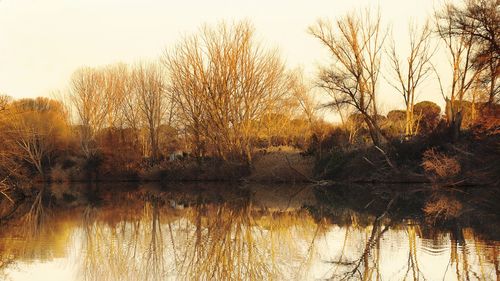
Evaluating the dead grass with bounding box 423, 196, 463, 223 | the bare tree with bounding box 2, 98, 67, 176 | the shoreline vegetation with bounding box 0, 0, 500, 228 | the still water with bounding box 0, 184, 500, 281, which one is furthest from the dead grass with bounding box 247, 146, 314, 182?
the bare tree with bounding box 2, 98, 67, 176

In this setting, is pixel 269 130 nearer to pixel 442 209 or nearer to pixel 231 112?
pixel 231 112

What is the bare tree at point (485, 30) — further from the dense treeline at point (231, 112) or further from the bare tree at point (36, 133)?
the bare tree at point (36, 133)

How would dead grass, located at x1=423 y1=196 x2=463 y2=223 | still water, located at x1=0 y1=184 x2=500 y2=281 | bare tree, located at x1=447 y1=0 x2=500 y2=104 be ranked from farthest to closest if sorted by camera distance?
1. bare tree, located at x1=447 y1=0 x2=500 y2=104
2. dead grass, located at x1=423 y1=196 x2=463 y2=223
3. still water, located at x1=0 y1=184 x2=500 y2=281

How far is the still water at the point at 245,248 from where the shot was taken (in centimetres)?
862

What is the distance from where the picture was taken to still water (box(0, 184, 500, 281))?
28.3 ft

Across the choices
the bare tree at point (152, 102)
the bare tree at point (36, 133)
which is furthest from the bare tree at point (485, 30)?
the bare tree at point (36, 133)

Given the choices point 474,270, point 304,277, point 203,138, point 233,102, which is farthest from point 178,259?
point 203,138

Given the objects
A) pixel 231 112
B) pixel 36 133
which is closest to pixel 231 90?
pixel 231 112

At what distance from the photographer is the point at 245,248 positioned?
11164mm

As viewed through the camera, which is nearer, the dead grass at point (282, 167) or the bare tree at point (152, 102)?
the dead grass at point (282, 167)

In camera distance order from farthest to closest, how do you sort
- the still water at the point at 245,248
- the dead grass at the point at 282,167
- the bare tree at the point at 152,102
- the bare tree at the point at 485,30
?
the bare tree at the point at 152,102
the dead grass at the point at 282,167
the bare tree at the point at 485,30
the still water at the point at 245,248

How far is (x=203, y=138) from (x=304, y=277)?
31425 mm

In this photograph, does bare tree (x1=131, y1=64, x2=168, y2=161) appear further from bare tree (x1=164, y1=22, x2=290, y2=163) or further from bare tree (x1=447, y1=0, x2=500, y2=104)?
bare tree (x1=447, y1=0, x2=500, y2=104)

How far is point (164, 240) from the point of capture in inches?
506
